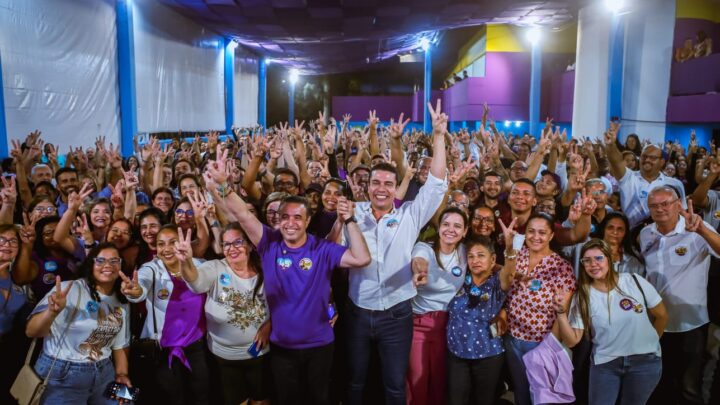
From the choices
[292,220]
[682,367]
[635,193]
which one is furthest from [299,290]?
[635,193]

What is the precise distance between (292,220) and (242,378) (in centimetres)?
100

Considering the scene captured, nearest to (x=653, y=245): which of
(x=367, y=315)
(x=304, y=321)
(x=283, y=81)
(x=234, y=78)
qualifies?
(x=367, y=315)

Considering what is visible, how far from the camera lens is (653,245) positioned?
3.33 m

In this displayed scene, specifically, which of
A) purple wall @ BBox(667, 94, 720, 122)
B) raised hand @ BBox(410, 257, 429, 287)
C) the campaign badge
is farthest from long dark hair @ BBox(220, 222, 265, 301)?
purple wall @ BBox(667, 94, 720, 122)

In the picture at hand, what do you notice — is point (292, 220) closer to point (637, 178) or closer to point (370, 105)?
point (637, 178)

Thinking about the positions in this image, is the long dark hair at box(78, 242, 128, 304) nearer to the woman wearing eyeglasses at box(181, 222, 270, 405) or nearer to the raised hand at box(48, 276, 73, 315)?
the raised hand at box(48, 276, 73, 315)

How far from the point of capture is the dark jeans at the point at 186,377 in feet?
9.59

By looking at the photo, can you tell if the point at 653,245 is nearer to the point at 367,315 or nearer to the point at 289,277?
the point at 367,315

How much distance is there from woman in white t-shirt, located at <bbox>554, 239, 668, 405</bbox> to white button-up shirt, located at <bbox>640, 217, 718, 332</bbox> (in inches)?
19.0

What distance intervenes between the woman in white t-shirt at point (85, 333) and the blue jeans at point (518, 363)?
217 cm

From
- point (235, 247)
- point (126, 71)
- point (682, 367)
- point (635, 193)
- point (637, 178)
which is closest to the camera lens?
point (235, 247)

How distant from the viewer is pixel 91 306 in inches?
108

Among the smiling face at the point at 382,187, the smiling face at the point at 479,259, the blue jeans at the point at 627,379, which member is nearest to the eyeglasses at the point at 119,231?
the smiling face at the point at 382,187

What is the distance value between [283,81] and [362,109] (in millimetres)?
5125
